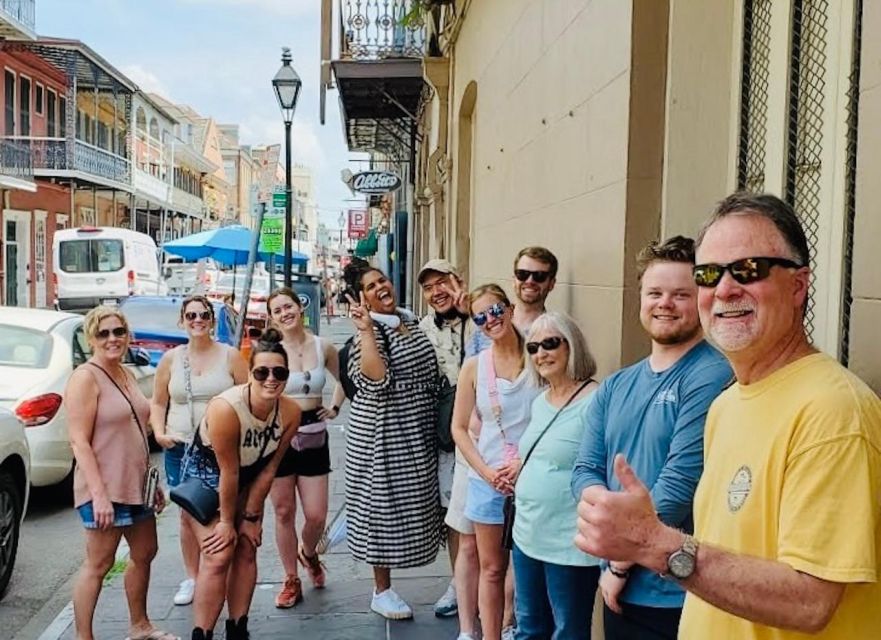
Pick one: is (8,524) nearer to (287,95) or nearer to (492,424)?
(492,424)

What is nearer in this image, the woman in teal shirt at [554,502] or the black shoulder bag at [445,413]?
the woman in teal shirt at [554,502]

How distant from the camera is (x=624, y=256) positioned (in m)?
4.20

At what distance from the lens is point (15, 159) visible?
29281mm

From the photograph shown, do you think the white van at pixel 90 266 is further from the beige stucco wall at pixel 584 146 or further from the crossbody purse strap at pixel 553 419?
the crossbody purse strap at pixel 553 419

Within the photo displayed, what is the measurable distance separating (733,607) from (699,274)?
0.69 meters

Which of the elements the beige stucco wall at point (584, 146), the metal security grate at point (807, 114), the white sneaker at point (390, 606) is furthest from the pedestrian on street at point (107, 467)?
the metal security grate at point (807, 114)

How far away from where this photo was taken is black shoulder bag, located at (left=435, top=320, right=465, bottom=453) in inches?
197

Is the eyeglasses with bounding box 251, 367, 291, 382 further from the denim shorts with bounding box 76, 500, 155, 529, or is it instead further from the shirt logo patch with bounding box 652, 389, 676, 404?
the shirt logo patch with bounding box 652, 389, 676, 404

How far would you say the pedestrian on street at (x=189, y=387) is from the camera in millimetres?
5383

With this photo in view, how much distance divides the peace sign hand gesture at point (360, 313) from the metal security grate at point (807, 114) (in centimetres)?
219

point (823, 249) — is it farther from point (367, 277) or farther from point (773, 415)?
point (367, 277)

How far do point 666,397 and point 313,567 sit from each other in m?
3.41

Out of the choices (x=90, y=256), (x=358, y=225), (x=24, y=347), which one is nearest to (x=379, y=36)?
(x=24, y=347)

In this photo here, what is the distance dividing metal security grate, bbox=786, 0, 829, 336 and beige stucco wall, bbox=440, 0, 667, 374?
94 centimetres
